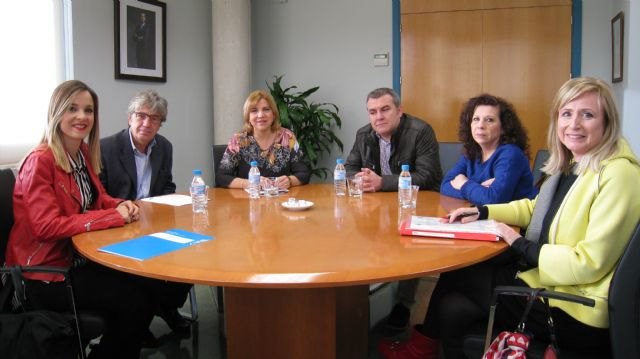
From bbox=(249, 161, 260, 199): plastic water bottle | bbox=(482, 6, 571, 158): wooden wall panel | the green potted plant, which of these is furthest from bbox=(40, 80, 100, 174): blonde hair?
bbox=(482, 6, 571, 158): wooden wall panel

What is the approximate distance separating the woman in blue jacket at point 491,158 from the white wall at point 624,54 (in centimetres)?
156

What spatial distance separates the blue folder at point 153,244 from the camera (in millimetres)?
1557

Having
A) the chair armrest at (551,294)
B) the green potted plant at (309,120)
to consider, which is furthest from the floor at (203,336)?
the green potted plant at (309,120)

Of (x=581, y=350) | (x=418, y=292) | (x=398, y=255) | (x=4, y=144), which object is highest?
(x=4, y=144)

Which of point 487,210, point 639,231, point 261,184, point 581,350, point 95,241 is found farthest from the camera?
point 261,184

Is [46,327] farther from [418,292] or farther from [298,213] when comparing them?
[418,292]

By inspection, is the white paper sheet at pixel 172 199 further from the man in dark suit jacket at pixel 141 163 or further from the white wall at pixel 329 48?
the white wall at pixel 329 48

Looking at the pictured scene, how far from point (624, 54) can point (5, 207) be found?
4.06 m

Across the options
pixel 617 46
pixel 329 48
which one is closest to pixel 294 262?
pixel 617 46

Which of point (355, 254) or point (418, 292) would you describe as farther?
point (418, 292)

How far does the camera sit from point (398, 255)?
4.98ft

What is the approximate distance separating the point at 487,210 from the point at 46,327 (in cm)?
160

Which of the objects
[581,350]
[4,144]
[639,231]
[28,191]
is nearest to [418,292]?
[581,350]

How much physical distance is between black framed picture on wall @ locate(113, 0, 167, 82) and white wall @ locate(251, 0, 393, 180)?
1212mm
